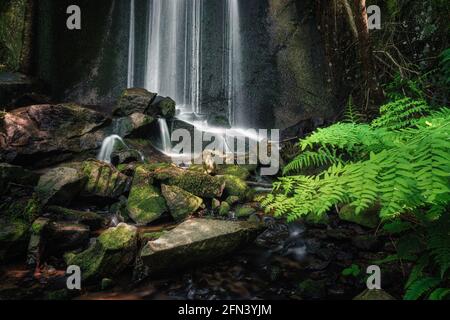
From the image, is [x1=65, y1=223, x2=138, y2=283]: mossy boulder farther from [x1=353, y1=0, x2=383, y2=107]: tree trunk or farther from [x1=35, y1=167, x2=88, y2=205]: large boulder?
[x1=353, y1=0, x2=383, y2=107]: tree trunk

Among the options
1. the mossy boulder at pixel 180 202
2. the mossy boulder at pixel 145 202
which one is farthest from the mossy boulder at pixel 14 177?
the mossy boulder at pixel 180 202

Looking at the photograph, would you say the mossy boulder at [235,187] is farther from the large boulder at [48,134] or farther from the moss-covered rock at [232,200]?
the large boulder at [48,134]

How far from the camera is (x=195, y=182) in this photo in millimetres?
5480

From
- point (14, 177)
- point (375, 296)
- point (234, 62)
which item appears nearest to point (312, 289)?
point (375, 296)

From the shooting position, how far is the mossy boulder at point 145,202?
15.8ft

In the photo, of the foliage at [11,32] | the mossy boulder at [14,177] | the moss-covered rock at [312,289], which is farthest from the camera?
the foliage at [11,32]

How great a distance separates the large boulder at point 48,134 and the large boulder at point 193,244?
5.51m

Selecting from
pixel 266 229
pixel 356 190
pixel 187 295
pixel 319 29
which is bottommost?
pixel 187 295

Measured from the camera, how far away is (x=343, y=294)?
109 inches

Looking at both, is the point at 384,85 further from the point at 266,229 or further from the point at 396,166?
the point at 396,166

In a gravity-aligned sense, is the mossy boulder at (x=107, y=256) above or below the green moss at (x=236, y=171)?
below

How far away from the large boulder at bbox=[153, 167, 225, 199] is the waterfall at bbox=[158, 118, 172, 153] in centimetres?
352

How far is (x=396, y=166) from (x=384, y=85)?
20.4 feet

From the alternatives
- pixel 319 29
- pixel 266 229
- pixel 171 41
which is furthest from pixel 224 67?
pixel 266 229
